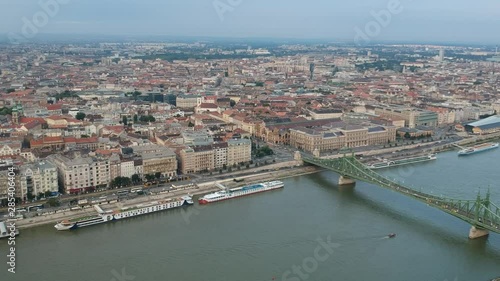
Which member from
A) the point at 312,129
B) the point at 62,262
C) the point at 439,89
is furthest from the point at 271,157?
the point at 439,89

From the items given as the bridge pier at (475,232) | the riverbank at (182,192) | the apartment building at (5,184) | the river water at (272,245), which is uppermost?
the apartment building at (5,184)

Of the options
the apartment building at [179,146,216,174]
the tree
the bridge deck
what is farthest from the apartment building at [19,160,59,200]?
the tree

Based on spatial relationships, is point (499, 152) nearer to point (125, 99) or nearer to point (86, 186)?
point (86, 186)

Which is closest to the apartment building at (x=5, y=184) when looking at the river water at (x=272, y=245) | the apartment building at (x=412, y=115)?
the river water at (x=272, y=245)

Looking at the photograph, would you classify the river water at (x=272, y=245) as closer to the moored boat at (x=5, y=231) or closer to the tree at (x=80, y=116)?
the moored boat at (x=5, y=231)

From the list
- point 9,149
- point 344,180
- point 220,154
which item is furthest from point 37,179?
point 344,180

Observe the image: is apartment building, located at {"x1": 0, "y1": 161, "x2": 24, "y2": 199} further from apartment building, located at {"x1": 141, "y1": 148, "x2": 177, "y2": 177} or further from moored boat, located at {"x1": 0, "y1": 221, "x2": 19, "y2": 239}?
apartment building, located at {"x1": 141, "y1": 148, "x2": 177, "y2": 177}

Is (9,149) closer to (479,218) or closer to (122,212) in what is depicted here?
(122,212)
